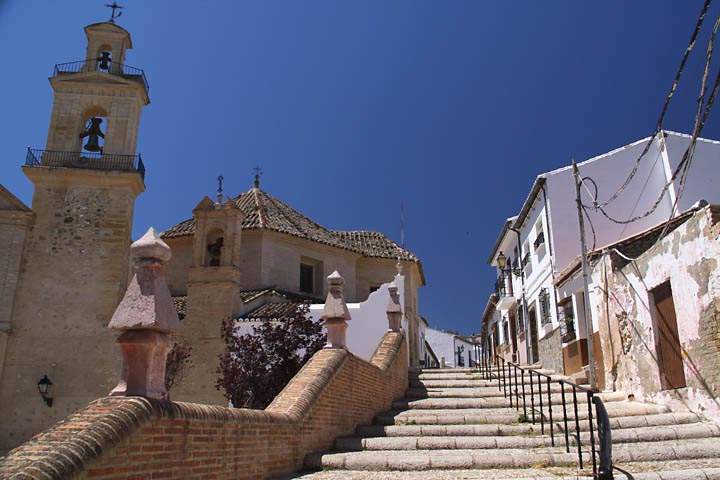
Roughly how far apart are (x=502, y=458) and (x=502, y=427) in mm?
1566

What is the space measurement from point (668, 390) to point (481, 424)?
2.99 m

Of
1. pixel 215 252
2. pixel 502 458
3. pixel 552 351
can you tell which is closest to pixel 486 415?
pixel 502 458

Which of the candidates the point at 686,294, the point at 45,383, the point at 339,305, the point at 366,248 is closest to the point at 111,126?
the point at 45,383

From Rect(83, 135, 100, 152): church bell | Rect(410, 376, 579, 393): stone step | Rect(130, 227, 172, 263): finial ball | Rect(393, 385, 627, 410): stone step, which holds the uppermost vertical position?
Rect(83, 135, 100, 152): church bell

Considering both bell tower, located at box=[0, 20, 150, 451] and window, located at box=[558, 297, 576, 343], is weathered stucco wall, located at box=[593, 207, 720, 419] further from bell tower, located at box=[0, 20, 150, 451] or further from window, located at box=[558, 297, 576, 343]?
bell tower, located at box=[0, 20, 150, 451]

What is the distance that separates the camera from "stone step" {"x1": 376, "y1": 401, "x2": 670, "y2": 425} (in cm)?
983

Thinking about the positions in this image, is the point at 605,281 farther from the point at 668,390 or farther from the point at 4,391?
the point at 4,391

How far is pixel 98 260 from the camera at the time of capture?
65.9 ft

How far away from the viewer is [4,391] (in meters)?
18.4

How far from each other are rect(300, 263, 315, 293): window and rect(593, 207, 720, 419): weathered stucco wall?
13.2 meters

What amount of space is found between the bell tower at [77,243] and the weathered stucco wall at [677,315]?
14.7 metres

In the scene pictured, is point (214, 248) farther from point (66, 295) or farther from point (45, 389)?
point (45, 389)

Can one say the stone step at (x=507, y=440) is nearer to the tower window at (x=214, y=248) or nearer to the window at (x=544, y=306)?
the window at (x=544, y=306)

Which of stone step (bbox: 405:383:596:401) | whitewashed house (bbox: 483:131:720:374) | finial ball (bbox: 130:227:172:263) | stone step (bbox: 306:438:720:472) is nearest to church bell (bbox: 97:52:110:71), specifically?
whitewashed house (bbox: 483:131:720:374)
